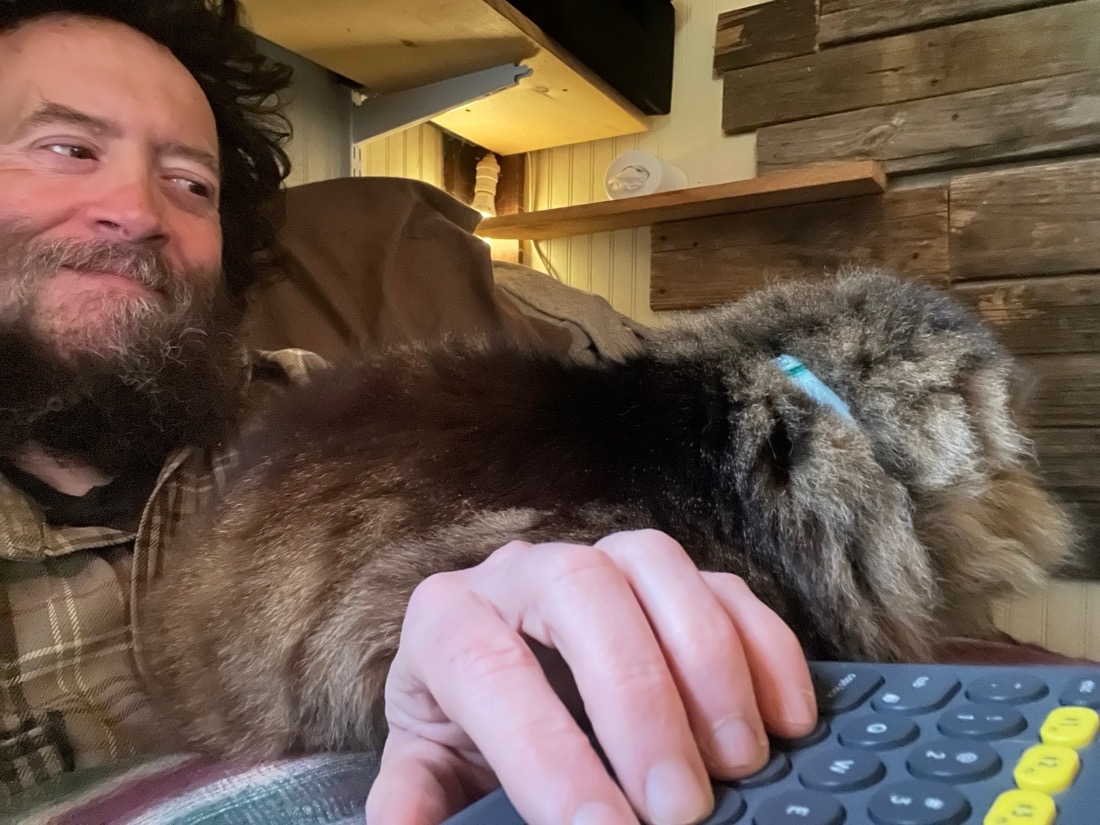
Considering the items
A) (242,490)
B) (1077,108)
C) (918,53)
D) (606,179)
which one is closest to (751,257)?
(606,179)

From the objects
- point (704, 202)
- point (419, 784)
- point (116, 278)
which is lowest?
point (419, 784)

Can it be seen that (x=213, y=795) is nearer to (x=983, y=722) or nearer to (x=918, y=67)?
(x=983, y=722)

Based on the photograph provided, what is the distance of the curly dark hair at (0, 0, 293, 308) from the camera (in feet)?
3.46

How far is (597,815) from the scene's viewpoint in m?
0.25

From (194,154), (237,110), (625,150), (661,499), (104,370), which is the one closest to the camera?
(661,499)

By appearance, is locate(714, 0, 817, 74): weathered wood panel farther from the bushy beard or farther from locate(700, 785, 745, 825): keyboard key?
locate(700, 785, 745, 825): keyboard key

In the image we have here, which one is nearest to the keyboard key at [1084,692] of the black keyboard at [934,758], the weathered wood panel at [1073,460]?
the black keyboard at [934,758]

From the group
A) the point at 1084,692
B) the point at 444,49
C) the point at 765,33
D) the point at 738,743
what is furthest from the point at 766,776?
the point at 765,33

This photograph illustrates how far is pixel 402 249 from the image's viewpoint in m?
1.34

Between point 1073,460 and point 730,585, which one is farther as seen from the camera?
point 1073,460

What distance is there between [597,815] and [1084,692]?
19 centimetres

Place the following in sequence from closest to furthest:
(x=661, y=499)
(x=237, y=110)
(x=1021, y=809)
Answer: (x=1021, y=809), (x=661, y=499), (x=237, y=110)

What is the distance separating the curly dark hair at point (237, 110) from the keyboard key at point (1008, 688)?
1.04m

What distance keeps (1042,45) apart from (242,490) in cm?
158
